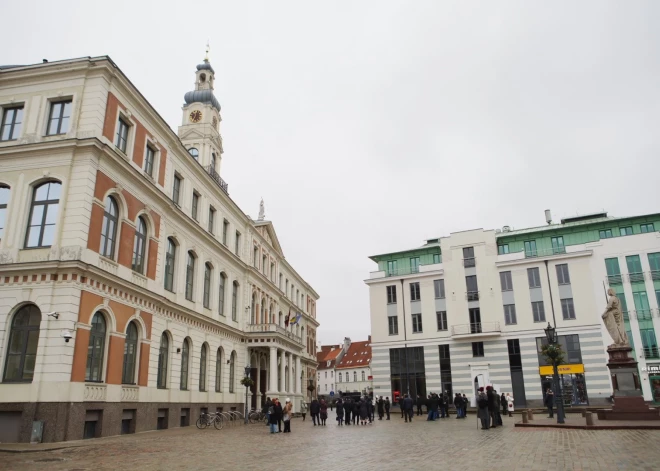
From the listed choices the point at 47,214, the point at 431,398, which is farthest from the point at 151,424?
the point at 431,398

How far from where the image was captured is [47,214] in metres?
20.2

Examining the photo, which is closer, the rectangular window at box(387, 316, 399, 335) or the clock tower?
the clock tower

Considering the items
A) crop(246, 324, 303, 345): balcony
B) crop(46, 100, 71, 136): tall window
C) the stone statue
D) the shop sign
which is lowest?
the shop sign

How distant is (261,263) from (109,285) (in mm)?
24201

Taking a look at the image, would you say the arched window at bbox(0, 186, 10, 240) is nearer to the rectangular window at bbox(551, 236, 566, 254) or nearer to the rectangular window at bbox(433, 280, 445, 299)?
the rectangular window at bbox(433, 280, 445, 299)

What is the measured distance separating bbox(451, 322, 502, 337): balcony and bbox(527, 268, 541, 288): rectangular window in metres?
4.68

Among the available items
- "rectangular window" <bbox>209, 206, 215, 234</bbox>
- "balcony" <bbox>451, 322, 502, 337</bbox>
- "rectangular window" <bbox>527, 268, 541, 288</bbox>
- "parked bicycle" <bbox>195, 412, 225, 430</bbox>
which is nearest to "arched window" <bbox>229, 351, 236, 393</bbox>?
"rectangular window" <bbox>209, 206, 215, 234</bbox>

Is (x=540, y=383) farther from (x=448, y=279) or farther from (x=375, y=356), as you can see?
(x=375, y=356)

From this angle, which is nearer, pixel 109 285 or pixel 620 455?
pixel 620 455

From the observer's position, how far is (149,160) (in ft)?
86.2

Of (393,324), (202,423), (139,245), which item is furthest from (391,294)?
(139,245)

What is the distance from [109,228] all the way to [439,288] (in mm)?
34053

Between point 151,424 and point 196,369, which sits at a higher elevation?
point 196,369

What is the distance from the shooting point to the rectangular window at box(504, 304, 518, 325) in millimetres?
45188
